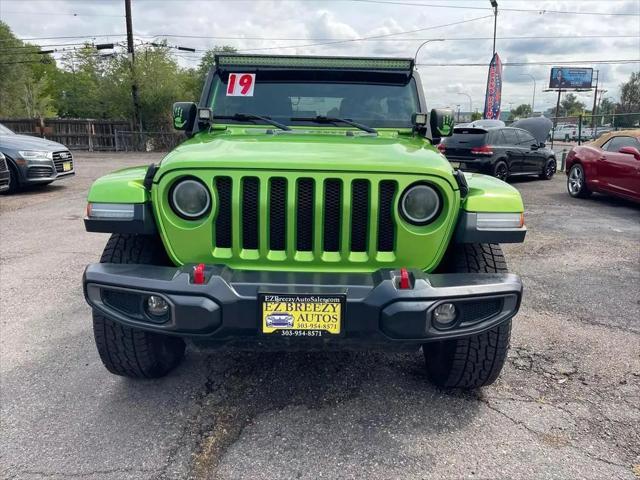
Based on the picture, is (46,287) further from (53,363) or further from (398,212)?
(398,212)

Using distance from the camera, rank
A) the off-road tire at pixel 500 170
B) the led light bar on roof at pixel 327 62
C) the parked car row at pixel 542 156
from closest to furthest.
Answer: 1. the led light bar on roof at pixel 327 62
2. the parked car row at pixel 542 156
3. the off-road tire at pixel 500 170

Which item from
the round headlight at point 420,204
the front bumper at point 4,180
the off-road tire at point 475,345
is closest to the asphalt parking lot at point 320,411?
the off-road tire at point 475,345

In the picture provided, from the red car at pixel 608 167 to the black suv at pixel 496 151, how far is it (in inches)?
72.6

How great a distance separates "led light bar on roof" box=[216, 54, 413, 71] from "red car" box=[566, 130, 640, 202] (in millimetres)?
6697

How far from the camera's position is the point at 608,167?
9789mm

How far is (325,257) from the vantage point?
2.57 metres

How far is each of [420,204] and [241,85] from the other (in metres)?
1.98

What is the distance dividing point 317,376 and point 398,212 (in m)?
1.29

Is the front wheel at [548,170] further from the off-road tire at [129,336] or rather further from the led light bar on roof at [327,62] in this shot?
the off-road tire at [129,336]

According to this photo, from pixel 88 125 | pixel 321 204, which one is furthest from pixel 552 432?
pixel 88 125

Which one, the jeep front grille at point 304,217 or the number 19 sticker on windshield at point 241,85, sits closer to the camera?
the jeep front grille at point 304,217

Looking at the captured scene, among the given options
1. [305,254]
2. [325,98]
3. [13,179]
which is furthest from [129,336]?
[13,179]

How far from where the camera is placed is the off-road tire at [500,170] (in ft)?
41.9

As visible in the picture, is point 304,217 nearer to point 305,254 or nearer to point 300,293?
point 305,254
